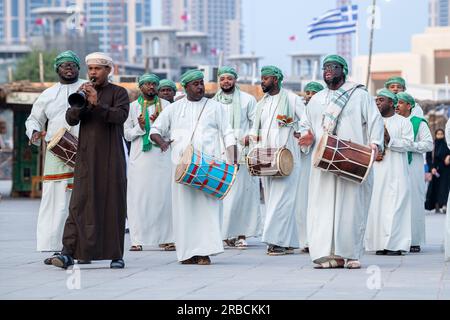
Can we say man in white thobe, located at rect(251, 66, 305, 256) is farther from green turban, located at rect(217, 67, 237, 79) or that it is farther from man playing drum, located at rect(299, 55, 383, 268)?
man playing drum, located at rect(299, 55, 383, 268)

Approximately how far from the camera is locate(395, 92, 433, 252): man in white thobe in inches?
604

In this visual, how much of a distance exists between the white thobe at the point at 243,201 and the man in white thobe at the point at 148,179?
70 cm

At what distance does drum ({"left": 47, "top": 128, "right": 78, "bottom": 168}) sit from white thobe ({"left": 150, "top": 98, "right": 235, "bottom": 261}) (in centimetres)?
87

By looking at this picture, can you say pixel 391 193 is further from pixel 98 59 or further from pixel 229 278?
pixel 98 59

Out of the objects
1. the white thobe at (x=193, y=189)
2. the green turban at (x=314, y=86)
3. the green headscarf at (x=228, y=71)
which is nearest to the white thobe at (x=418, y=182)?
the green turban at (x=314, y=86)

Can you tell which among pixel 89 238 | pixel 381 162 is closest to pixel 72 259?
pixel 89 238

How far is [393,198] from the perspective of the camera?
1485 centimetres

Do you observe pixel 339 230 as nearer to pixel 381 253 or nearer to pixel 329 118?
pixel 329 118

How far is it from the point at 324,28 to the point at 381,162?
1084 inches

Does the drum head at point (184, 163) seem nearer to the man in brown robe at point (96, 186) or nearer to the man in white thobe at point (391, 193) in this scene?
the man in brown robe at point (96, 186)

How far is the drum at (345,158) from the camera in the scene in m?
12.3

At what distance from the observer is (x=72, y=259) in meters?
12.4

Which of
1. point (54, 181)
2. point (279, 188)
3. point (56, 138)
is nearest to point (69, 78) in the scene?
point (56, 138)

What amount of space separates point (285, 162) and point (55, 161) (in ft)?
8.17
